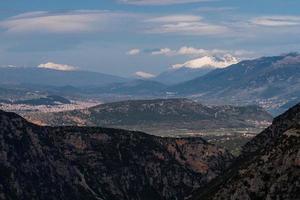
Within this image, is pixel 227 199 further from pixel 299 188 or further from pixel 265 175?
pixel 299 188

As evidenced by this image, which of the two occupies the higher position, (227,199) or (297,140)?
(297,140)

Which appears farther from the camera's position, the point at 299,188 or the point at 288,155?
the point at 288,155

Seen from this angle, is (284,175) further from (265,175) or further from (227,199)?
(227,199)

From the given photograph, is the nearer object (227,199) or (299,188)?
(299,188)

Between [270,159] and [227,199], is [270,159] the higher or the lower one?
the higher one

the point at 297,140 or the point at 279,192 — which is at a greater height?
the point at 297,140

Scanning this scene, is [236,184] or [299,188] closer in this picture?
[299,188]

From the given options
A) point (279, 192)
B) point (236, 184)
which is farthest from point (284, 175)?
point (236, 184)

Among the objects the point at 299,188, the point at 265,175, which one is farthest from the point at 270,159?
the point at 299,188
